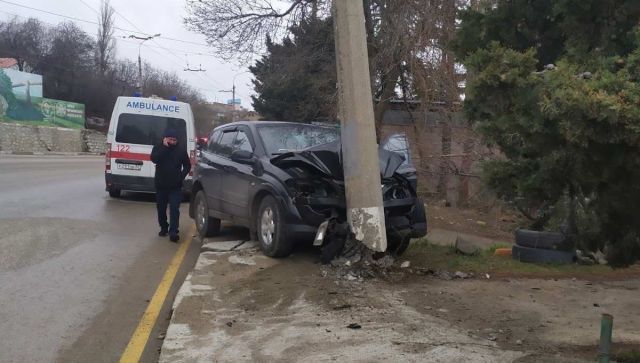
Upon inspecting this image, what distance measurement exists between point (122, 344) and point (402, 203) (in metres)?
3.96

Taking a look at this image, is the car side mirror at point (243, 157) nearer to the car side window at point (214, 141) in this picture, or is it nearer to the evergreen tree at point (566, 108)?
the car side window at point (214, 141)

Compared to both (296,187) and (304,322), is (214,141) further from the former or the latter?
(304,322)

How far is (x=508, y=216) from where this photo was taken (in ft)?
42.0

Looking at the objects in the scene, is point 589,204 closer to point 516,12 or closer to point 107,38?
point 516,12

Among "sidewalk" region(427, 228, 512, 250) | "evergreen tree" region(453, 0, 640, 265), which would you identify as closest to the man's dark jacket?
"sidewalk" region(427, 228, 512, 250)

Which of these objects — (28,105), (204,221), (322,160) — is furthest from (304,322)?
(28,105)

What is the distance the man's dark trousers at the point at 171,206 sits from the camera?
9906 millimetres

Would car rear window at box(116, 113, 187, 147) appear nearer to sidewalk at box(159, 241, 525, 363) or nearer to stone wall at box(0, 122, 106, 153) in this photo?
sidewalk at box(159, 241, 525, 363)

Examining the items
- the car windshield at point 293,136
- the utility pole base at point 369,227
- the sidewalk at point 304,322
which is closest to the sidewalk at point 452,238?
the car windshield at point 293,136

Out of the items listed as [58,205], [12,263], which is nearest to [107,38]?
[58,205]

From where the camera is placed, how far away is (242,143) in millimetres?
9125

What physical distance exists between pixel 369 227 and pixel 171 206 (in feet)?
13.7

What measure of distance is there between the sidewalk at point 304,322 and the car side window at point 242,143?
6.75 ft

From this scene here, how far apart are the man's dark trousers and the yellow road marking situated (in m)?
1.36
